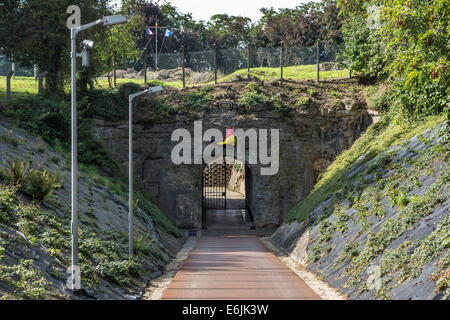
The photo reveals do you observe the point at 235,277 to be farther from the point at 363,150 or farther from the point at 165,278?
the point at 363,150

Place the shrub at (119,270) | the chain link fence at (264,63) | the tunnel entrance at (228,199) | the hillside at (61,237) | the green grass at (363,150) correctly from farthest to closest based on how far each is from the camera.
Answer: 1. the chain link fence at (264,63)
2. the tunnel entrance at (228,199)
3. the green grass at (363,150)
4. the shrub at (119,270)
5. the hillside at (61,237)

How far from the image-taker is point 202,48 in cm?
6425

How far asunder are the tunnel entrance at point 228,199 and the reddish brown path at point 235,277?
9.52 metres

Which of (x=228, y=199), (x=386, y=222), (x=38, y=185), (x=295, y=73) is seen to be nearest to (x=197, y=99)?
(x=295, y=73)

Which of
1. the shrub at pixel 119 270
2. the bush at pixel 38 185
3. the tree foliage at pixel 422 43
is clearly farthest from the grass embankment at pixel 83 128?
the tree foliage at pixel 422 43

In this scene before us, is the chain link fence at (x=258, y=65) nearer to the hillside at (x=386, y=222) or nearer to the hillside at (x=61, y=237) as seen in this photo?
the hillside at (x=386, y=222)

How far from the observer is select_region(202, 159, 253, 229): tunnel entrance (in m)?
37.3

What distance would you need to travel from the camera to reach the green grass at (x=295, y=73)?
1542 inches

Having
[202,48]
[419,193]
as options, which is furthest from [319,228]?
[202,48]

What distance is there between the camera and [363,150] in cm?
2992

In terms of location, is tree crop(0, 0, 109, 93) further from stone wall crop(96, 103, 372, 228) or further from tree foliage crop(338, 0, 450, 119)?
tree foliage crop(338, 0, 450, 119)

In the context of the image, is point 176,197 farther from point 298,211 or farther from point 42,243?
point 42,243

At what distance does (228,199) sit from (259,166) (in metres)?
13.5

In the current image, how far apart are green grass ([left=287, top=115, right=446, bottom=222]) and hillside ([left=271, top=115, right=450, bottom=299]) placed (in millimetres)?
74
